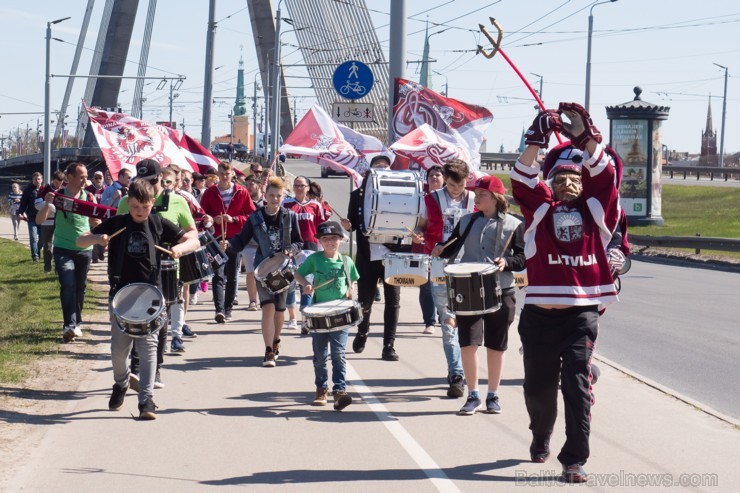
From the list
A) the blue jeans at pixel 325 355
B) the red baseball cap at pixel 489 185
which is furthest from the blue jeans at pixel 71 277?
the red baseball cap at pixel 489 185

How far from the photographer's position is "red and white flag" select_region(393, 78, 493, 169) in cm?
1739

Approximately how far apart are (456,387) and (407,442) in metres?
1.75

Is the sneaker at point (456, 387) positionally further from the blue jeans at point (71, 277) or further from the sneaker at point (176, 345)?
the blue jeans at point (71, 277)

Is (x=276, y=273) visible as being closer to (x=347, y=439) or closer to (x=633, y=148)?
(x=347, y=439)

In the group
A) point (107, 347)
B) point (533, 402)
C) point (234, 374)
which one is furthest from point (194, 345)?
point (533, 402)

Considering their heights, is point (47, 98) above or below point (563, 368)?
above

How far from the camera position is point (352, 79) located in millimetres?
20906

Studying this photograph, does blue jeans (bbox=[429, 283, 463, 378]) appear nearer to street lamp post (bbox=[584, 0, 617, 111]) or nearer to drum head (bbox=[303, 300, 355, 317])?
drum head (bbox=[303, 300, 355, 317])

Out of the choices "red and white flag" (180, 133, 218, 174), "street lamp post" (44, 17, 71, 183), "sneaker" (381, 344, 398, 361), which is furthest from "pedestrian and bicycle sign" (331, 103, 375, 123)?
"street lamp post" (44, 17, 71, 183)

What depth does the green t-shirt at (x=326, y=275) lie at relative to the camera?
31.4 ft

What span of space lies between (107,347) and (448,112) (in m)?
6.99

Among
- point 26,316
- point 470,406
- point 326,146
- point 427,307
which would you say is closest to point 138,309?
point 470,406

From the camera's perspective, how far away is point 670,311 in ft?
56.9

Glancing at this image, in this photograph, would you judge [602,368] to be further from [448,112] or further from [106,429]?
[448,112]
